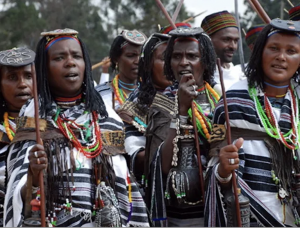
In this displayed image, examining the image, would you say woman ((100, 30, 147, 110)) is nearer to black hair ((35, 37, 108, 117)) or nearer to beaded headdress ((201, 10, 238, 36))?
beaded headdress ((201, 10, 238, 36))

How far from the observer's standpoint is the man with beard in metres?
8.57

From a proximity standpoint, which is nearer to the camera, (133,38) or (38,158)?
(38,158)

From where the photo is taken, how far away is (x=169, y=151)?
16.6 ft

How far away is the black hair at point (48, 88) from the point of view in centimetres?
481

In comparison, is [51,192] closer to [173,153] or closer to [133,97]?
[173,153]

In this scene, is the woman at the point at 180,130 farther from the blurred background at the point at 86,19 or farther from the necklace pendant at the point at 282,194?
the blurred background at the point at 86,19

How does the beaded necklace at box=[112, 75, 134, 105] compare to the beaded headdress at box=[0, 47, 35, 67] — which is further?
the beaded necklace at box=[112, 75, 134, 105]

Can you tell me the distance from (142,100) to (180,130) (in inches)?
50.7

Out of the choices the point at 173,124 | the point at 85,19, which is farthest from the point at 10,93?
the point at 85,19

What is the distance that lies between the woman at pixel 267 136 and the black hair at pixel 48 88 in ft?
2.85

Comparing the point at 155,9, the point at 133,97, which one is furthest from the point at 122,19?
the point at 133,97

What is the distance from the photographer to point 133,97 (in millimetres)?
6469

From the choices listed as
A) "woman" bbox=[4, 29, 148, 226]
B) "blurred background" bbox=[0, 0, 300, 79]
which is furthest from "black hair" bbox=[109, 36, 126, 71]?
"blurred background" bbox=[0, 0, 300, 79]

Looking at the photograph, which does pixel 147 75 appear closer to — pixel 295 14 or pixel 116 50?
pixel 295 14
